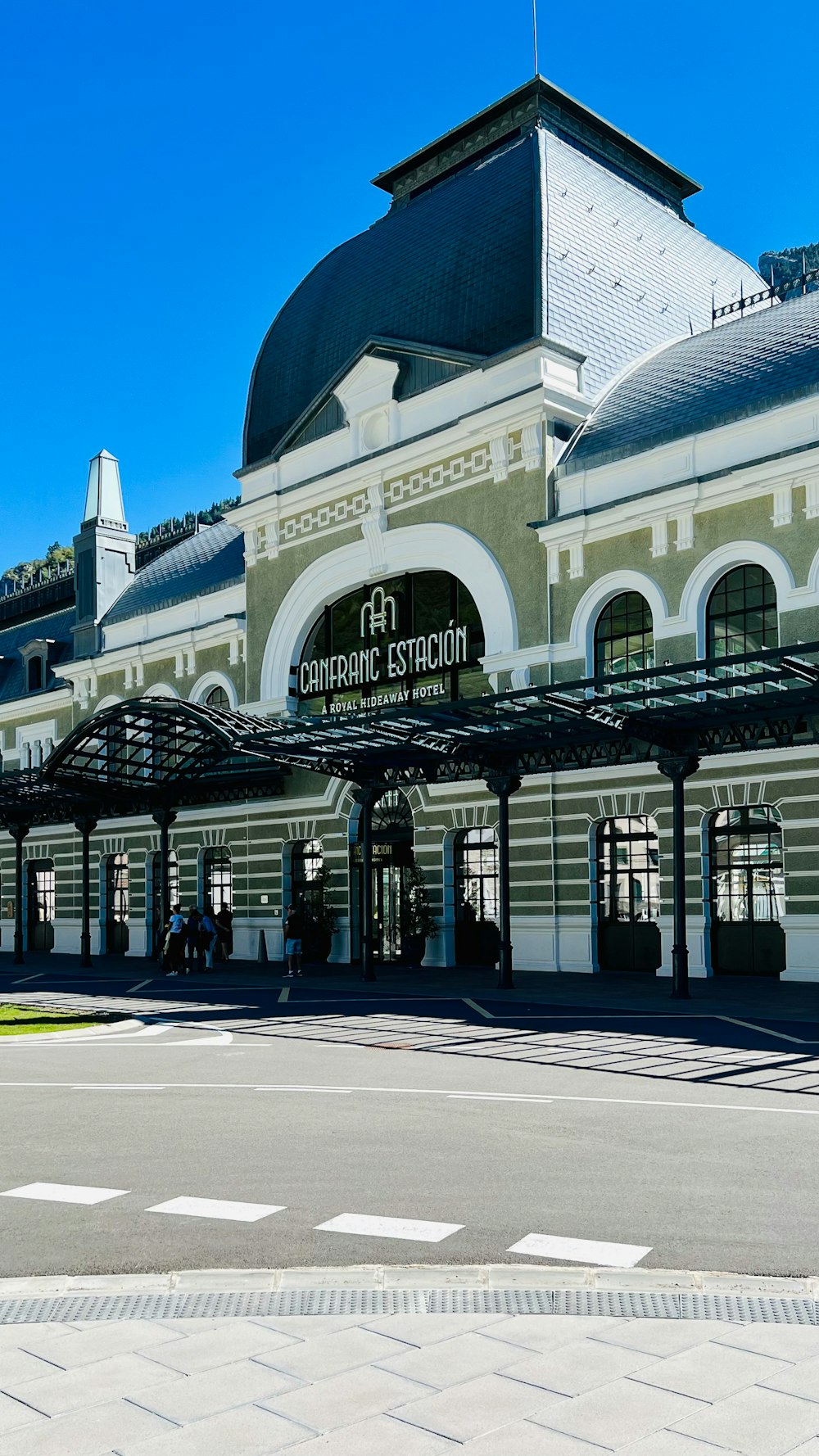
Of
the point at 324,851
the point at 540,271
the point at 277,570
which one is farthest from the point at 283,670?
the point at 540,271

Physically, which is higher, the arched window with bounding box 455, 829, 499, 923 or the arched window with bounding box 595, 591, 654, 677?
the arched window with bounding box 595, 591, 654, 677

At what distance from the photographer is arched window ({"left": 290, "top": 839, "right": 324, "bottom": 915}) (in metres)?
33.6

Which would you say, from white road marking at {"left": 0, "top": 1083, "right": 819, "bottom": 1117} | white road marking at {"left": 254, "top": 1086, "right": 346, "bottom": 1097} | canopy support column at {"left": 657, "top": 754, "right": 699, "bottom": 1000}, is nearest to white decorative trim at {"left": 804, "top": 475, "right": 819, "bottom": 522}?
canopy support column at {"left": 657, "top": 754, "right": 699, "bottom": 1000}

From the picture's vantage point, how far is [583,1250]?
682 centimetres

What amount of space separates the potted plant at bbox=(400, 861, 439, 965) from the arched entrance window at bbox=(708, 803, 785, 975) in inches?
299

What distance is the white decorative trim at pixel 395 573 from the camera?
2933cm

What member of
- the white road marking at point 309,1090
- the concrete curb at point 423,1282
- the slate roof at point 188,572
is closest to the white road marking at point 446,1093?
the white road marking at point 309,1090

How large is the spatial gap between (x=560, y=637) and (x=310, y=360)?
13375mm

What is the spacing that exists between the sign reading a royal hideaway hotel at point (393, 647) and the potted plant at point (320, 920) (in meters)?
4.59

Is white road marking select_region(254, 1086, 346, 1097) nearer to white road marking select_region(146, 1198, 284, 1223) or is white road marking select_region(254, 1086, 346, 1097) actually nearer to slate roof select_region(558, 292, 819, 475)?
white road marking select_region(146, 1198, 284, 1223)

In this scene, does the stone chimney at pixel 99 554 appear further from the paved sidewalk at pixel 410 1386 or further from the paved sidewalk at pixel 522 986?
the paved sidewalk at pixel 410 1386

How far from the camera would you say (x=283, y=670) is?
117ft

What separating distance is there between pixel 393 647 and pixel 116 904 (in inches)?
620

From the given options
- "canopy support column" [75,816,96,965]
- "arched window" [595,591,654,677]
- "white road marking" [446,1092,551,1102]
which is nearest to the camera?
"white road marking" [446,1092,551,1102]
